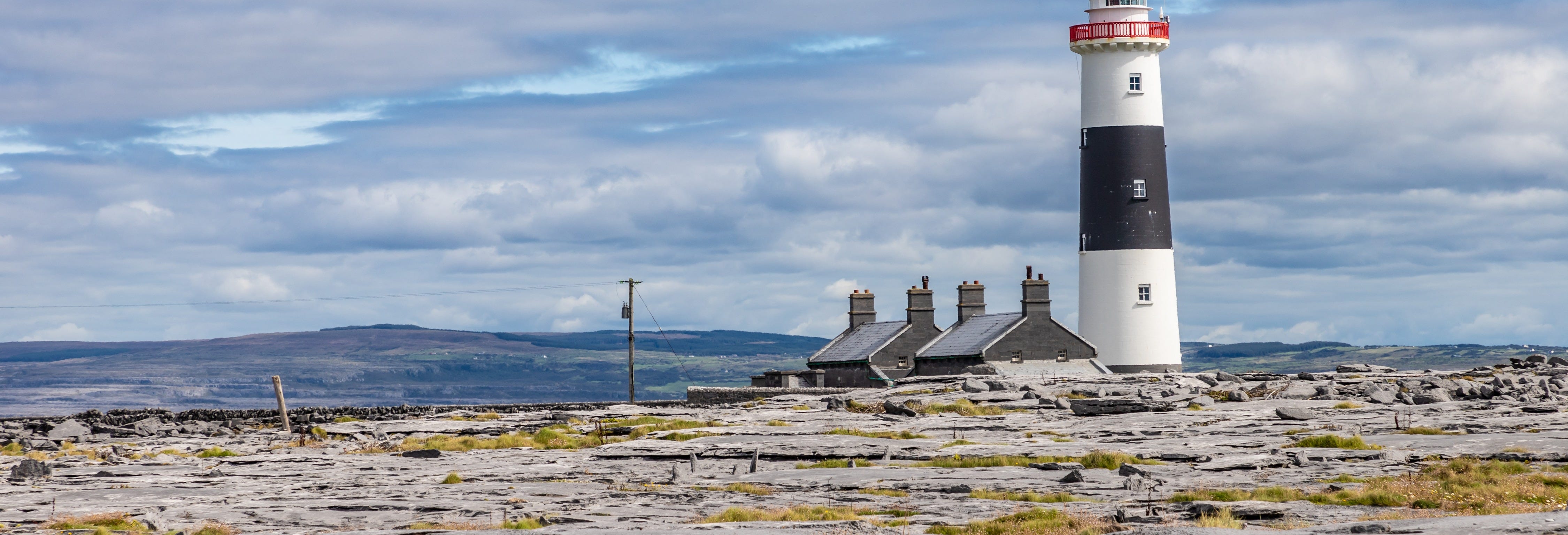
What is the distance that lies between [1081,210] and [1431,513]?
1393 inches

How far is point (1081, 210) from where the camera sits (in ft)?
182

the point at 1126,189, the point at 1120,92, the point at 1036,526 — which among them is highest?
the point at 1120,92

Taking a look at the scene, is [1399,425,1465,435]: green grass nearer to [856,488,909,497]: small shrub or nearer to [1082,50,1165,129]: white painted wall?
[856,488,909,497]: small shrub

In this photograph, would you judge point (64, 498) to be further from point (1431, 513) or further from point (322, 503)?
point (1431, 513)

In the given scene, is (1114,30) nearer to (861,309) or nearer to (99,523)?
(861,309)

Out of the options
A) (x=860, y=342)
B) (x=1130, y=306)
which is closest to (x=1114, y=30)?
(x=1130, y=306)

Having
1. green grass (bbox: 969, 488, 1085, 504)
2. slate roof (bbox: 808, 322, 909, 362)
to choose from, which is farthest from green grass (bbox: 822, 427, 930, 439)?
slate roof (bbox: 808, 322, 909, 362)

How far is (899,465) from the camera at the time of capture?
30062 mm

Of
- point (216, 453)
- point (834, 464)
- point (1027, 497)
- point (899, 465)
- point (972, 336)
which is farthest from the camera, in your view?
point (972, 336)

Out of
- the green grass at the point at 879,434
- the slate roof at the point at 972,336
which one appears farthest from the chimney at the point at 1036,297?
the green grass at the point at 879,434

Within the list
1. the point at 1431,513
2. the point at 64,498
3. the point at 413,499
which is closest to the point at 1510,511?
the point at 1431,513

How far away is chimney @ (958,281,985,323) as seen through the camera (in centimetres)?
6172

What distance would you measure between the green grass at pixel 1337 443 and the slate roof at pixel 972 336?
Answer: 84.8 feet

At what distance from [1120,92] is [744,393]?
16.1 metres
